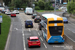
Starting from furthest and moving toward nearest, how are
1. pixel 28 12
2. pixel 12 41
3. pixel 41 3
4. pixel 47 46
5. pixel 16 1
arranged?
pixel 41 3
pixel 16 1
pixel 28 12
pixel 12 41
pixel 47 46

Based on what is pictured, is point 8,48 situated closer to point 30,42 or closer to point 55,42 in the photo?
point 30,42

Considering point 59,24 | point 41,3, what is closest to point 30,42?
point 59,24

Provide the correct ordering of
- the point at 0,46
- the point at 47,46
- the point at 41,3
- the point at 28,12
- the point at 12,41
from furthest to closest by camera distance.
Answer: the point at 41,3 < the point at 28,12 < the point at 12,41 < the point at 47,46 < the point at 0,46

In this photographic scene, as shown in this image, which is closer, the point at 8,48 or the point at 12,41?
the point at 8,48

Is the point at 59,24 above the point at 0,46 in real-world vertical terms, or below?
above

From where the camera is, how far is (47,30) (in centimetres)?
2650

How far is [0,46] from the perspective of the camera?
79.7 feet

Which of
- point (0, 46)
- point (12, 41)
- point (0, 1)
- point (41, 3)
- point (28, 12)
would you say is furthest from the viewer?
point (0, 1)

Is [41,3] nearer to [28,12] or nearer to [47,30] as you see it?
[28,12]

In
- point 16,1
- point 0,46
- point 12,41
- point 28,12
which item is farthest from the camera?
point 16,1

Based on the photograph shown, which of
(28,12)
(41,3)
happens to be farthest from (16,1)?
(28,12)

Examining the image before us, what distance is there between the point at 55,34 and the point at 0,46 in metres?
8.08

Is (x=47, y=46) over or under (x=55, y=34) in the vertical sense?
under

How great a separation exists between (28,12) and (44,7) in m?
36.0
